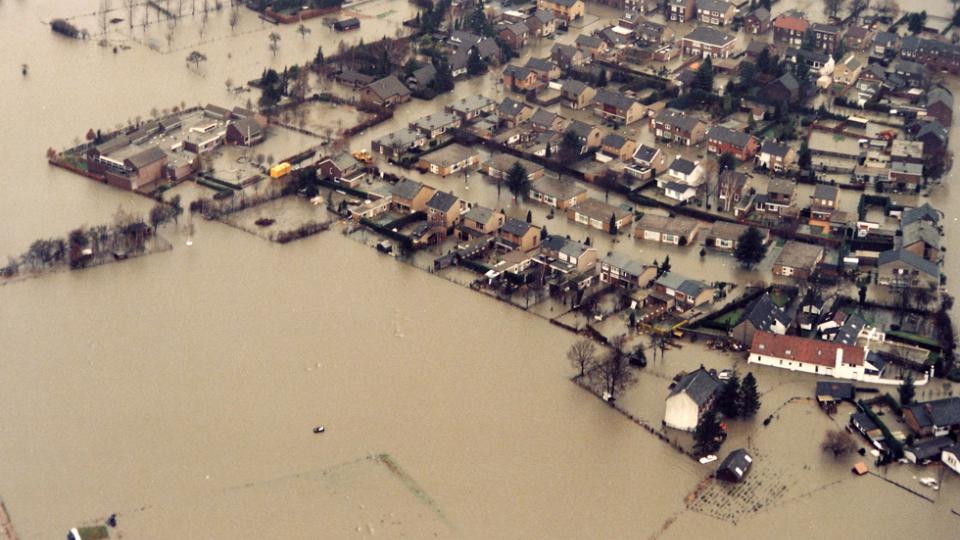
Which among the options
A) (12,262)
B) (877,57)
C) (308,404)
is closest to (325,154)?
(12,262)

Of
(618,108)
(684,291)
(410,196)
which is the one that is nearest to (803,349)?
(684,291)

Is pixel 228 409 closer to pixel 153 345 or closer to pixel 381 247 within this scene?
pixel 153 345

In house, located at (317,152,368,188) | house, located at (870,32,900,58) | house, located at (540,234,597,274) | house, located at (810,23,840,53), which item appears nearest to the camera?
house, located at (540,234,597,274)

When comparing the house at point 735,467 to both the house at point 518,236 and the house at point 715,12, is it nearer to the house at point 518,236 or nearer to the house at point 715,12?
the house at point 518,236

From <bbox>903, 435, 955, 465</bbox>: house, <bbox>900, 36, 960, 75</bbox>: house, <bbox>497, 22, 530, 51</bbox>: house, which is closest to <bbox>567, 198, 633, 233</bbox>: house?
<bbox>903, 435, 955, 465</bbox>: house

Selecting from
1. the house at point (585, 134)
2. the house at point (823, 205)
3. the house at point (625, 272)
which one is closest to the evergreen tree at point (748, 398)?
the house at point (625, 272)

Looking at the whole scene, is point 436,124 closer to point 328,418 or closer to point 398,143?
point 398,143

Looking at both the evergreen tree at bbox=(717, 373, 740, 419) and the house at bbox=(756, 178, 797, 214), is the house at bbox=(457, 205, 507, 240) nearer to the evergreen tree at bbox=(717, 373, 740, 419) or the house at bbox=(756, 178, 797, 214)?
the house at bbox=(756, 178, 797, 214)
